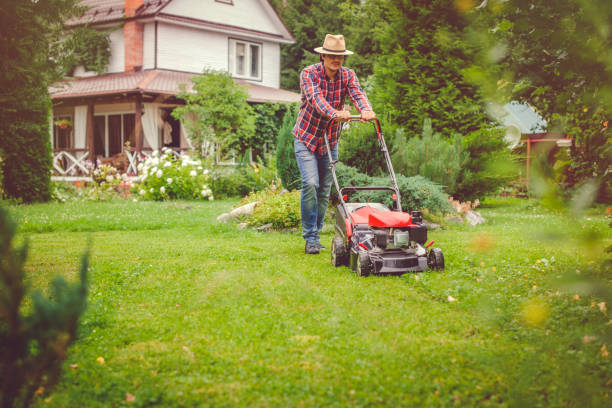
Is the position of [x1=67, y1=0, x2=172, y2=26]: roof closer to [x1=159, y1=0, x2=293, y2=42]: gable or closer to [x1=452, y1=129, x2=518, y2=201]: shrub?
[x1=159, y1=0, x2=293, y2=42]: gable

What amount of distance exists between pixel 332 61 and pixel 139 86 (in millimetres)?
14204

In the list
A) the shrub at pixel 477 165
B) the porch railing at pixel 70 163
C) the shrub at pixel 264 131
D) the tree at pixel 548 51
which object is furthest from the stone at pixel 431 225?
the porch railing at pixel 70 163

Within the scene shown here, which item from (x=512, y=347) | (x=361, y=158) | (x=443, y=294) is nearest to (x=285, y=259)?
(x=443, y=294)

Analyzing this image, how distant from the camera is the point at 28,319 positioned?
1.55 meters

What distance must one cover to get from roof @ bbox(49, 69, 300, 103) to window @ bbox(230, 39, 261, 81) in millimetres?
717

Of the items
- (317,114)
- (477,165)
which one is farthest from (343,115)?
(477,165)

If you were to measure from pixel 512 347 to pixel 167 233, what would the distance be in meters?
5.67

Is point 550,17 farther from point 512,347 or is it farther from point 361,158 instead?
point 361,158

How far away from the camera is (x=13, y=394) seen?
153cm

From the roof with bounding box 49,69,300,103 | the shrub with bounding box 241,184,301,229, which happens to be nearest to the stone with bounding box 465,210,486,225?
the shrub with bounding box 241,184,301,229

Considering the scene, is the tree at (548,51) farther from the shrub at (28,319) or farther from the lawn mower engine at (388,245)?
the lawn mower engine at (388,245)

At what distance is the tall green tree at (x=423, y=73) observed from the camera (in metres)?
10.7

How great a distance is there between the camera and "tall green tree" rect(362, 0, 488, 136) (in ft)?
35.1

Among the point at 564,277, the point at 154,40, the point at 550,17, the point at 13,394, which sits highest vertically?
the point at 154,40
